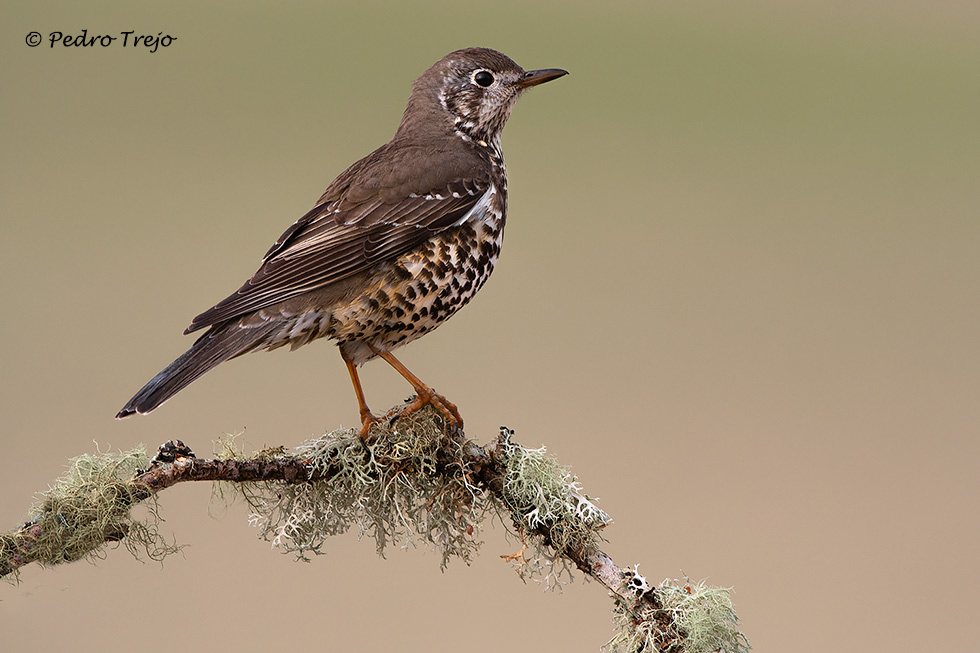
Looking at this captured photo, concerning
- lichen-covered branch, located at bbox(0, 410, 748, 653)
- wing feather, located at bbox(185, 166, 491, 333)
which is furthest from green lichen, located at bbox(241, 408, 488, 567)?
wing feather, located at bbox(185, 166, 491, 333)

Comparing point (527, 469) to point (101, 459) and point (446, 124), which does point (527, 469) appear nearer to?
point (101, 459)

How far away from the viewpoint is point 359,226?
2.83 meters

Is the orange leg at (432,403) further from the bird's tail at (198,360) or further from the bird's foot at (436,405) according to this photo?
the bird's tail at (198,360)

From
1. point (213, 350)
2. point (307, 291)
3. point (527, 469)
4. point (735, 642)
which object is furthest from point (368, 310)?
point (735, 642)

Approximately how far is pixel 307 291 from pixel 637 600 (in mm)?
1220

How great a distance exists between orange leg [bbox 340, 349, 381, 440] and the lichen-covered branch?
34 millimetres

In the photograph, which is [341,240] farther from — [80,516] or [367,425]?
[80,516]

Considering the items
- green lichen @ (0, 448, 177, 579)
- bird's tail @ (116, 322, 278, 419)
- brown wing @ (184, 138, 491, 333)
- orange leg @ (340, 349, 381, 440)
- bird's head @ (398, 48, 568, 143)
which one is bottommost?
green lichen @ (0, 448, 177, 579)

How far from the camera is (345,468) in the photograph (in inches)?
97.6

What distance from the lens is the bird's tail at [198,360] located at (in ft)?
7.91

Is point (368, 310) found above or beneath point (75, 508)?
above

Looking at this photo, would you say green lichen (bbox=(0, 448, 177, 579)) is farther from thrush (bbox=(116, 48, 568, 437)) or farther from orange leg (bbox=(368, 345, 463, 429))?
orange leg (bbox=(368, 345, 463, 429))

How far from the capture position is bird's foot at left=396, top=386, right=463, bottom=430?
2.60 meters

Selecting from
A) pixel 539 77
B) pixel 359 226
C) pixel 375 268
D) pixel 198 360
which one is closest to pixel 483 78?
pixel 539 77
